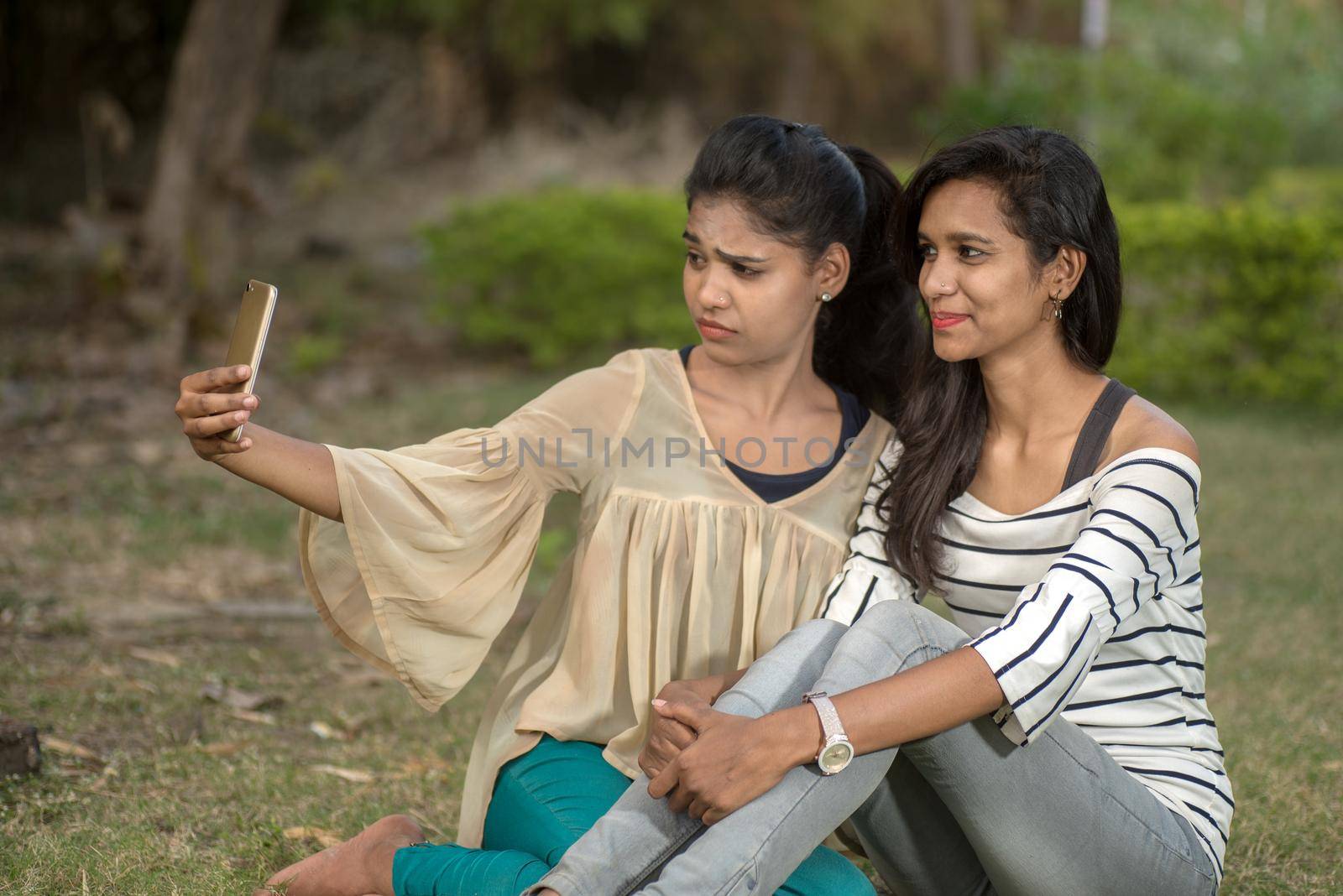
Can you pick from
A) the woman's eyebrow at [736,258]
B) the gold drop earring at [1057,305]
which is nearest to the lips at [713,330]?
the woman's eyebrow at [736,258]

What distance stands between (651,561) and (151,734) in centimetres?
185

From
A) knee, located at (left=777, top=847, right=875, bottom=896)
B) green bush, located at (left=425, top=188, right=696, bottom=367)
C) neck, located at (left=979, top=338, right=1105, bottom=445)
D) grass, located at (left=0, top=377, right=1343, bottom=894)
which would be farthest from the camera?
green bush, located at (left=425, top=188, right=696, bottom=367)

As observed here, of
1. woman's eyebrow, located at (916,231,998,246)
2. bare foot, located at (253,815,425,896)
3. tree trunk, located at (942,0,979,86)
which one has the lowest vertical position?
bare foot, located at (253,815,425,896)

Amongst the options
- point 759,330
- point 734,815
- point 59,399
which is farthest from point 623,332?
point 734,815

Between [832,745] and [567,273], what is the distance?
8430mm

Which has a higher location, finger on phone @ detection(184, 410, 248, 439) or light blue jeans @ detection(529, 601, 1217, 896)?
finger on phone @ detection(184, 410, 248, 439)

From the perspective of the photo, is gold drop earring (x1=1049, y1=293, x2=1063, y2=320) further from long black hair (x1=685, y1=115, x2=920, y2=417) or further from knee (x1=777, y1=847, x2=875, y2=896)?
knee (x1=777, y1=847, x2=875, y2=896)

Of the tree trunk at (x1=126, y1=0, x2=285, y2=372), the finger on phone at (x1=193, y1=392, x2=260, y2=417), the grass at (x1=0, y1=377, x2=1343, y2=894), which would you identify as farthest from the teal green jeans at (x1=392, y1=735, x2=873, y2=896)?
the tree trunk at (x1=126, y1=0, x2=285, y2=372)

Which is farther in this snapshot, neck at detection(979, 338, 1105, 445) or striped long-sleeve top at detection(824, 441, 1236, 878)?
neck at detection(979, 338, 1105, 445)

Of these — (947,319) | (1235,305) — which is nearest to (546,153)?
(1235,305)

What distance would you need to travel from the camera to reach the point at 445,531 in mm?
2814

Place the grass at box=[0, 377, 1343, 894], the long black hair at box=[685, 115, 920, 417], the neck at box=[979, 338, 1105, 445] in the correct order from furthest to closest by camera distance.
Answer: the grass at box=[0, 377, 1343, 894] → the long black hair at box=[685, 115, 920, 417] → the neck at box=[979, 338, 1105, 445]

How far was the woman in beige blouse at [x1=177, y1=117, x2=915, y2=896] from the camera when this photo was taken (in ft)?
9.20

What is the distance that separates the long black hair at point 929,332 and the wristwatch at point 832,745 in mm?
569
